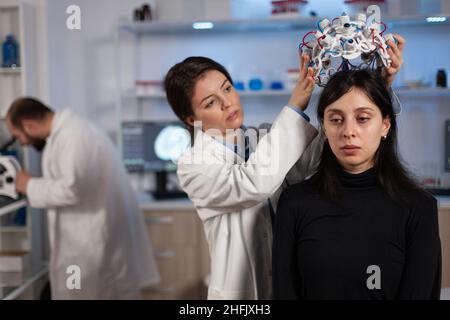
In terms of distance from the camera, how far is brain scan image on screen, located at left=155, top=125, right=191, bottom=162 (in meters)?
2.32

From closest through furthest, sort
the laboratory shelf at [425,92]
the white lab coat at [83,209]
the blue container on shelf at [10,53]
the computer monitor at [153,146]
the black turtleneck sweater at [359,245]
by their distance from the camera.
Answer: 1. the black turtleneck sweater at [359,245]
2. the white lab coat at [83,209]
3. the laboratory shelf at [425,92]
4. the blue container on shelf at [10,53]
5. the computer monitor at [153,146]

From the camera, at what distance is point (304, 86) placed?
93 cm

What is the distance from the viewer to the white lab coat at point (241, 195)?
0.93 meters

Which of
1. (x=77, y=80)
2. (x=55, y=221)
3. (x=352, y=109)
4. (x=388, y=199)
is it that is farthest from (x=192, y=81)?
(x=77, y=80)

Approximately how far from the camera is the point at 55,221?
1864 mm

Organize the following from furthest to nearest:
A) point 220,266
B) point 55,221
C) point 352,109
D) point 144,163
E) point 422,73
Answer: point 144,163, point 422,73, point 55,221, point 220,266, point 352,109

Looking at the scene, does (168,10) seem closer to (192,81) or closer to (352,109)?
(192,81)

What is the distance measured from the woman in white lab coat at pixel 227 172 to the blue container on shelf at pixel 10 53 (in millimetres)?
1390

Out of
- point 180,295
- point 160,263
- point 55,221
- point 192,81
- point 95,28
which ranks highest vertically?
point 95,28

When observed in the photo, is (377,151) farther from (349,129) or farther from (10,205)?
(10,205)

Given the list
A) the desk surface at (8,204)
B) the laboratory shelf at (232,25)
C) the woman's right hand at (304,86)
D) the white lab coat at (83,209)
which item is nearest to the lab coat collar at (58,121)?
the white lab coat at (83,209)

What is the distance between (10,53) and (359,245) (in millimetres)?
1805

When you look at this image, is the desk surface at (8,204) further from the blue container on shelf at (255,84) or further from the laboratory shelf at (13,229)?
the blue container on shelf at (255,84)

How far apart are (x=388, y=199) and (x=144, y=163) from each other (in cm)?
158
